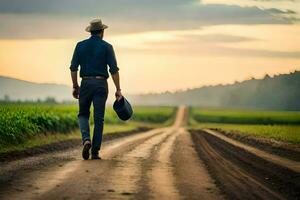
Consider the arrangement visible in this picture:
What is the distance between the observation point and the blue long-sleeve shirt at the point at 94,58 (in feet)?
46.1

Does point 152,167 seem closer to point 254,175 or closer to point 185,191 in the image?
point 254,175

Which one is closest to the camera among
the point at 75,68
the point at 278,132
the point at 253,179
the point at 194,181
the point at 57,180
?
the point at 57,180

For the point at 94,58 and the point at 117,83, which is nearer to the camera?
the point at 94,58

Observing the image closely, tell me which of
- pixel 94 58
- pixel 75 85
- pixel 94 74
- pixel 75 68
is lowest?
pixel 75 85

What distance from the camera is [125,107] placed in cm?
1464

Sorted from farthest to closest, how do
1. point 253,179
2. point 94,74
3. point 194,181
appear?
1. point 94,74
2. point 253,179
3. point 194,181

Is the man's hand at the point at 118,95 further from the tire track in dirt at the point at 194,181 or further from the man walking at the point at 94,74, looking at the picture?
the tire track in dirt at the point at 194,181

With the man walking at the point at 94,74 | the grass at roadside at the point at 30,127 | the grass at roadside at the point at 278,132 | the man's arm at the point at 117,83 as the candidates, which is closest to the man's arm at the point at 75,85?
the man walking at the point at 94,74

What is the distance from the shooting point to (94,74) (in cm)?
1404

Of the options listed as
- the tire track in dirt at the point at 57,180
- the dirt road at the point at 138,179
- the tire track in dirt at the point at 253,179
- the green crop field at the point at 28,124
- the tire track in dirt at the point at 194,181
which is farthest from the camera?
the green crop field at the point at 28,124

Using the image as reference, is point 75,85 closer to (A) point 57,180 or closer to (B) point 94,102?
(B) point 94,102

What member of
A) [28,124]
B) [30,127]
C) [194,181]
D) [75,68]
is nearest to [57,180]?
[194,181]

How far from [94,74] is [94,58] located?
35cm

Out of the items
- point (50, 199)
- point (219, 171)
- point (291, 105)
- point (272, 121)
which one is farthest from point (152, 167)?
point (291, 105)
